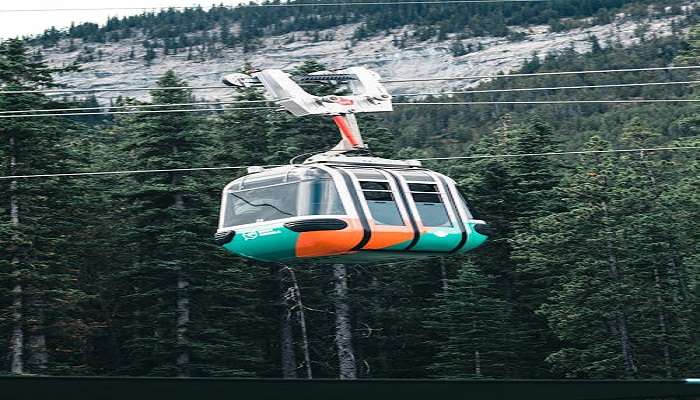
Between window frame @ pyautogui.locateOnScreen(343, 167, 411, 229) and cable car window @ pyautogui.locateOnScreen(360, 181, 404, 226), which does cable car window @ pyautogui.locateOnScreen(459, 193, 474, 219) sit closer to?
window frame @ pyautogui.locateOnScreen(343, 167, 411, 229)

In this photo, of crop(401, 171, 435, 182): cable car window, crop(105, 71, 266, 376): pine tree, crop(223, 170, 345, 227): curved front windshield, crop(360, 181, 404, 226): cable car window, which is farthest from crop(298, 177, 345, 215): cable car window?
crop(105, 71, 266, 376): pine tree

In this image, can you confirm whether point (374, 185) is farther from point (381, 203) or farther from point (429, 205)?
point (429, 205)

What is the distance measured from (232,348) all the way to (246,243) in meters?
26.9

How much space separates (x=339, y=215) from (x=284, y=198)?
3.40ft

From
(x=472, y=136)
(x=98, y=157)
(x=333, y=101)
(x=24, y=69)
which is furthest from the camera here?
(x=472, y=136)

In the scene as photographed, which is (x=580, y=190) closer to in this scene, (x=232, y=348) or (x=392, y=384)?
(x=232, y=348)

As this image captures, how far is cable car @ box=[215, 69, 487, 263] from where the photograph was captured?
2077 cm

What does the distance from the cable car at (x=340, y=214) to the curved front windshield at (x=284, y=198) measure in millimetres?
17

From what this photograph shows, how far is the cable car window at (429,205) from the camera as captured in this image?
22.0m

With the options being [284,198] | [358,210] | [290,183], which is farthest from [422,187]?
[284,198]

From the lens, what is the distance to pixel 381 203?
21.5 metres

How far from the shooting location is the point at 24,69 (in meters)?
44.4

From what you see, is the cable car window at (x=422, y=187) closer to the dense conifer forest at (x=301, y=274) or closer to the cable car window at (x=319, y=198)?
the cable car window at (x=319, y=198)

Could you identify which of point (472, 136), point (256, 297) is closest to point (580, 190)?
point (256, 297)
